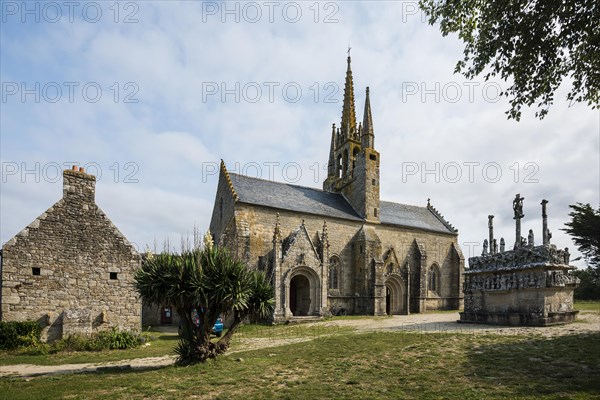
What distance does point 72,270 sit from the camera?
14.8 m

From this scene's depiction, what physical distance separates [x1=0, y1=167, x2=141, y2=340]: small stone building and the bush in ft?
2.10

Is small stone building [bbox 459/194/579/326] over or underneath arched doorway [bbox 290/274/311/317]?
over

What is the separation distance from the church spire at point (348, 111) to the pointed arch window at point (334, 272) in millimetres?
13603

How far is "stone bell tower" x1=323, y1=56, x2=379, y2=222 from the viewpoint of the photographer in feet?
104

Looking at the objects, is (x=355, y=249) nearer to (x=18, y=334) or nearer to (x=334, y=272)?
(x=334, y=272)

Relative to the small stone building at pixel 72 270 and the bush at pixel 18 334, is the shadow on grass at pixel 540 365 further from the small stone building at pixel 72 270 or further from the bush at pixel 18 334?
the bush at pixel 18 334

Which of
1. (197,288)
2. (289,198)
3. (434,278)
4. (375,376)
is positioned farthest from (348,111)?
(375,376)

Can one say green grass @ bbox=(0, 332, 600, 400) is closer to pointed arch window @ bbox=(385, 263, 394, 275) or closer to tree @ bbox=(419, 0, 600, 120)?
tree @ bbox=(419, 0, 600, 120)

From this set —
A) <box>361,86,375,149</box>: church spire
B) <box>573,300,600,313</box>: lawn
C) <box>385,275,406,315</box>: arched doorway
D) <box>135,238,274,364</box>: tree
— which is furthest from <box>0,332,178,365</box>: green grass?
<box>361,86,375,149</box>: church spire

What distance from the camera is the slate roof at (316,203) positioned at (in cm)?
2705

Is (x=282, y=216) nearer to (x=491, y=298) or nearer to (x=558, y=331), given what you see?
(x=491, y=298)

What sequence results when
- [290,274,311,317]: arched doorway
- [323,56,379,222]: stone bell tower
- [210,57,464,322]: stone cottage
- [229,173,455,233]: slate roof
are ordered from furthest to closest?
[323,56,379,222]: stone bell tower → [229,173,455,233]: slate roof → [290,274,311,317]: arched doorway → [210,57,464,322]: stone cottage

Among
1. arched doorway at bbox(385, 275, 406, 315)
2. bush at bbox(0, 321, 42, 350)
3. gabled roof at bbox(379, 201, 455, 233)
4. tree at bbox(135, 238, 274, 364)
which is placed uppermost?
gabled roof at bbox(379, 201, 455, 233)

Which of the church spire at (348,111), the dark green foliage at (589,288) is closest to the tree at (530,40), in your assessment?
the church spire at (348,111)
